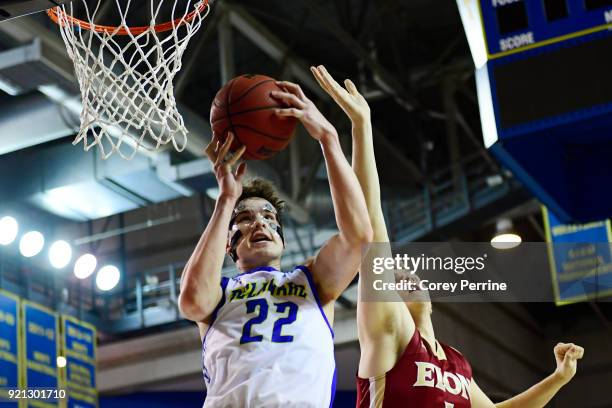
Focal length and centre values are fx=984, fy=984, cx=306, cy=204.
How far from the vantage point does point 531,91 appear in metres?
5.23

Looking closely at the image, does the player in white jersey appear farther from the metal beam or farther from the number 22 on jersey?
the metal beam

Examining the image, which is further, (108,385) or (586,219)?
(108,385)

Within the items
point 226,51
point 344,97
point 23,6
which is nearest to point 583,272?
point 344,97

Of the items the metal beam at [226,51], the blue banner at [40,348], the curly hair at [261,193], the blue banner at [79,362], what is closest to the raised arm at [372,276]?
the curly hair at [261,193]

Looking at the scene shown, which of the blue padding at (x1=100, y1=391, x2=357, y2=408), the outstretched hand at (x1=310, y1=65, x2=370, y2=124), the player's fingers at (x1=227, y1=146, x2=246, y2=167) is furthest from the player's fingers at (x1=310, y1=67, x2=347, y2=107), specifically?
the blue padding at (x1=100, y1=391, x2=357, y2=408)

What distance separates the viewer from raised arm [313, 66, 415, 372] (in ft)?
11.7

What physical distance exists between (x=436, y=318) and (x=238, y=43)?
407 cm

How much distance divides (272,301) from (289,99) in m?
0.71

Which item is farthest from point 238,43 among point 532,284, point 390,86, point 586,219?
point 532,284

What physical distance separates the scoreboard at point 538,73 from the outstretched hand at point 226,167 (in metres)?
2.20

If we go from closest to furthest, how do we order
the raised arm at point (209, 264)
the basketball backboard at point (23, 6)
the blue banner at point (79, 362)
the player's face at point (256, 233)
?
the raised arm at point (209, 264)
the player's face at point (256, 233)
the basketball backboard at point (23, 6)
the blue banner at point (79, 362)

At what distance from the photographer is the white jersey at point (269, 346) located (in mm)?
3148

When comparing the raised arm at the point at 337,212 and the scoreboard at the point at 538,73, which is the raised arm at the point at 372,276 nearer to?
the raised arm at the point at 337,212

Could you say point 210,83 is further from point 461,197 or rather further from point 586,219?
point 586,219
